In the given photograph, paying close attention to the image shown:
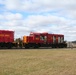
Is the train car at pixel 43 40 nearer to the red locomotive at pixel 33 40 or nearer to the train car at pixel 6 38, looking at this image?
the red locomotive at pixel 33 40

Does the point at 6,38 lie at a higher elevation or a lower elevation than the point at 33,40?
higher

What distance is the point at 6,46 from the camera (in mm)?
48781

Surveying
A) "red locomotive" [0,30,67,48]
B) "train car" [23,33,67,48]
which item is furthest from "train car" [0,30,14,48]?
"train car" [23,33,67,48]

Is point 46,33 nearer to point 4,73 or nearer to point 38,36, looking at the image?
point 38,36

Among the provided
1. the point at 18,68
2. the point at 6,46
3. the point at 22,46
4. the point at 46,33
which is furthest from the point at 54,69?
the point at 46,33

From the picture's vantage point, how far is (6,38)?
4975 cm

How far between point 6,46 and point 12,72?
33.8m

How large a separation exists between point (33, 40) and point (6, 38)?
6.83m

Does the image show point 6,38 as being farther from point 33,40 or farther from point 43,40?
point 43,40

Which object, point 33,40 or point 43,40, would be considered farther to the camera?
point 43,40

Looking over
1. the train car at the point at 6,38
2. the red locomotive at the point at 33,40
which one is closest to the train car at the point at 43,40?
the red locomotive at the point at 33,40

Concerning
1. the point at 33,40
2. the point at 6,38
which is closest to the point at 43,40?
the point at 33,40

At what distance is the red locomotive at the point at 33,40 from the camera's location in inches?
1943

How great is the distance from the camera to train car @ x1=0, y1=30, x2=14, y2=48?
4875 centimetres
